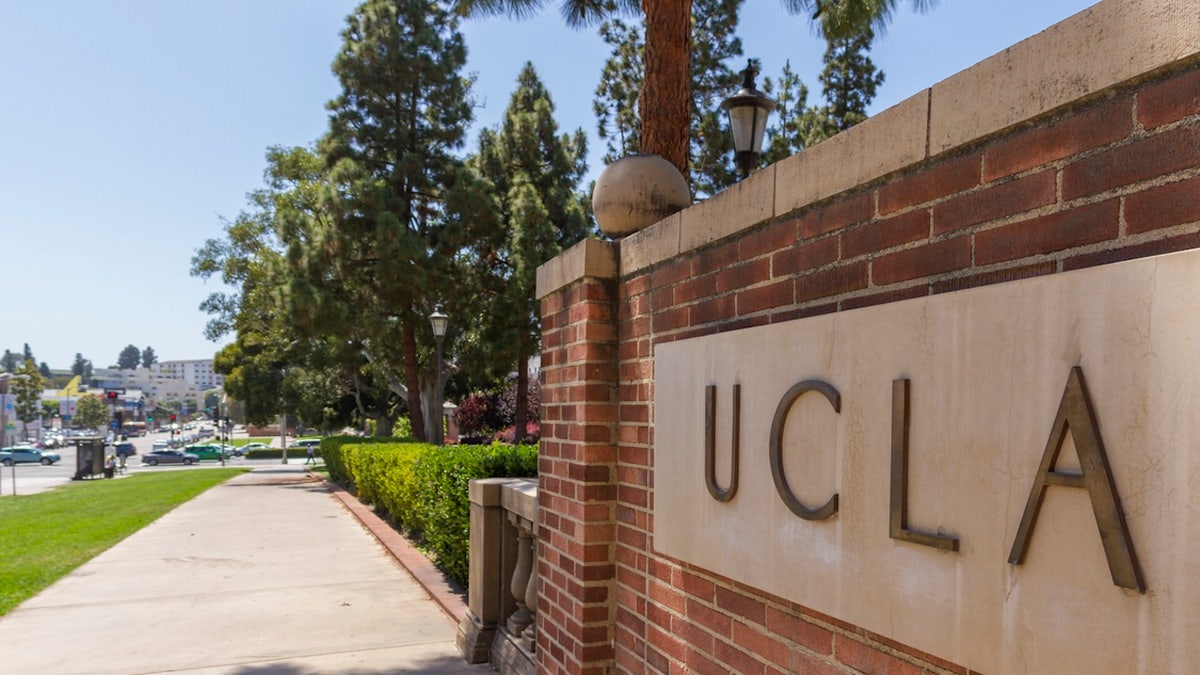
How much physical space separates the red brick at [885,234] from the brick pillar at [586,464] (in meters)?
1.46

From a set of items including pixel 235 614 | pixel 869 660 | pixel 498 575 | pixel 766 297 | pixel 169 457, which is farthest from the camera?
pixel 169 457

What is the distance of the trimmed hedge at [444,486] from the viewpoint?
7.44 m

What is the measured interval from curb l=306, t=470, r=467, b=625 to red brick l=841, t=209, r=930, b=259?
182 inches

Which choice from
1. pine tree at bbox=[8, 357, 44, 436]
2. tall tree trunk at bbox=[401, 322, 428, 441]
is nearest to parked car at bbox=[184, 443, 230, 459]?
tall tree trunk at bbox=[401, 322, 428, 441]

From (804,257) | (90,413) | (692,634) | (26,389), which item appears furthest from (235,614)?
(90,413)

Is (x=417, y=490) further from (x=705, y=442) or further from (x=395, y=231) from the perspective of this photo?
(x=395, y=231)

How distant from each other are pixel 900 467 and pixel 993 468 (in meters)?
0.24

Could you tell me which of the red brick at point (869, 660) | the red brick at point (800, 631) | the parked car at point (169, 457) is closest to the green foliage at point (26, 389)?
the parked car at point (169, 457)

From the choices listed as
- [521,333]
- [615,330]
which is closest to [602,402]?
[615,330]

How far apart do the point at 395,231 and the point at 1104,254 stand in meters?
19.0

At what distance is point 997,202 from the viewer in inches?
65.2

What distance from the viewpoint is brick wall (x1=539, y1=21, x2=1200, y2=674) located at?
142cm

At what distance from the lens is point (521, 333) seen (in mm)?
21750

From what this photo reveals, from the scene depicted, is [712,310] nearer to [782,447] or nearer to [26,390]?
[782,447]
